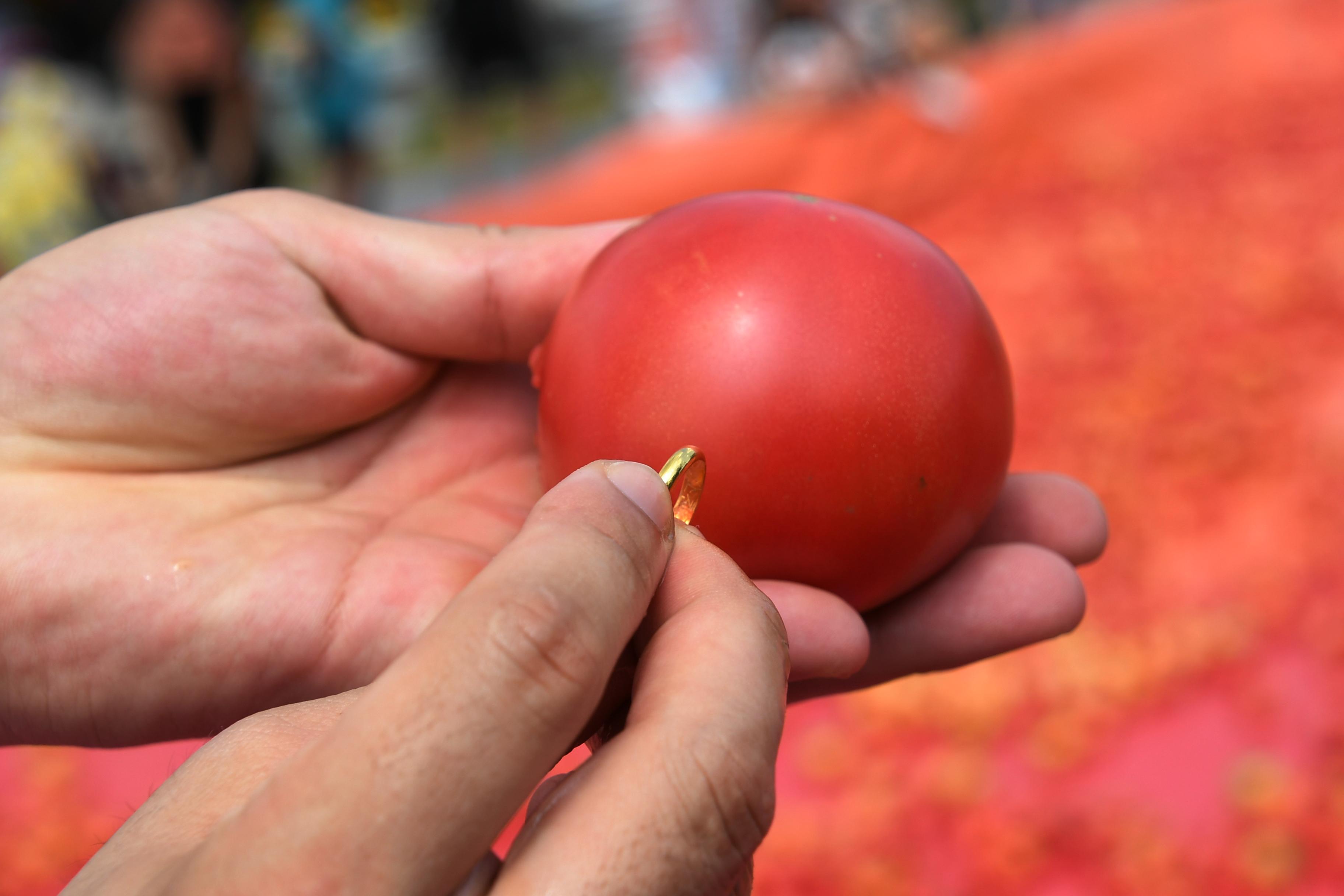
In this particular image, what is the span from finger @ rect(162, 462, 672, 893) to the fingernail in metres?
0.09

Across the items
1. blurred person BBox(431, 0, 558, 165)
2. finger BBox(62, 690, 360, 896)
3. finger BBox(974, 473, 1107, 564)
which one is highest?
finger BBox(62, 690, 360, 896)

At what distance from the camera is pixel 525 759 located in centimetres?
72

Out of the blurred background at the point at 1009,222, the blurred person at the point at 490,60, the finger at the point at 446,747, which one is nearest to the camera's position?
the finger at the point at 446,747

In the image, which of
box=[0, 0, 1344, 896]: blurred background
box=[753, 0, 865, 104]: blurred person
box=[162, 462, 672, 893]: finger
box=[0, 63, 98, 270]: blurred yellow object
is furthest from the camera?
box=[753, 0, 865, 104]: blurred person

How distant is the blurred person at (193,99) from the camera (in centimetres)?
473

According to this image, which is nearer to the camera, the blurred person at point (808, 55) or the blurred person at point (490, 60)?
the blurred person at point (808, 55)

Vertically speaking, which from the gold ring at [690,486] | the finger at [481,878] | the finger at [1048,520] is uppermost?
the gold ring at [690,486]

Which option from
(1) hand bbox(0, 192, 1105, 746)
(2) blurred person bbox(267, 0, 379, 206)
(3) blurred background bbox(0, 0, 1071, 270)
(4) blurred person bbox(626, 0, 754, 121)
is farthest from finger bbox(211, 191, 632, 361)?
(4) blurred person bbox(626, 0, 754, 121)

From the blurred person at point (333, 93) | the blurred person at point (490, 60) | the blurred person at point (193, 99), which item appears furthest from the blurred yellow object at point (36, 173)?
the blurred person at point (490, 60)

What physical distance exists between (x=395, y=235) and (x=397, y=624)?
594 mm

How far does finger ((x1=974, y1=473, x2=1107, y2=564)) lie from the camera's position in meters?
1.42

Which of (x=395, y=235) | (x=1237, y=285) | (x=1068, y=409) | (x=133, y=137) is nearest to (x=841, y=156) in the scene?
(x=1237, y=285)

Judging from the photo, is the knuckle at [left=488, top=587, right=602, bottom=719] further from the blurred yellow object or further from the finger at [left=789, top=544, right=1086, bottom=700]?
the blurred yellow object

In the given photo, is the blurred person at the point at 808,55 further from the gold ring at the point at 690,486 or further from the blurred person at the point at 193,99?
the gold ring at the point at 690,486
